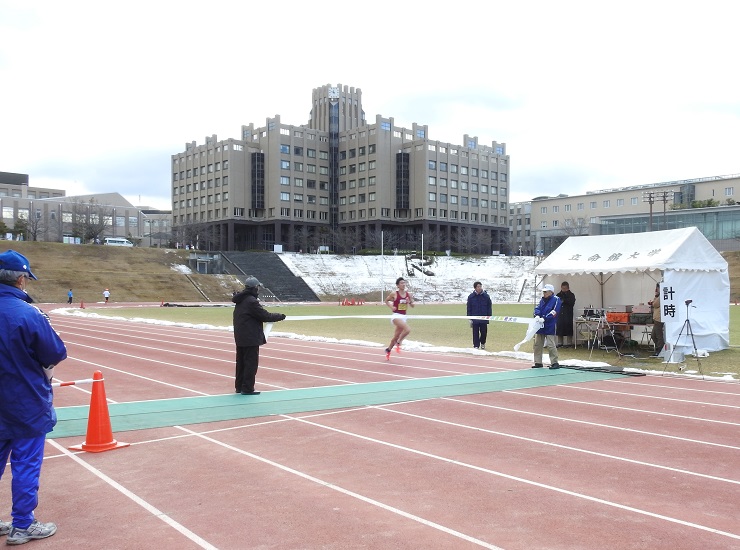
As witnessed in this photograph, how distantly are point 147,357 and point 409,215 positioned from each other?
92.7 m

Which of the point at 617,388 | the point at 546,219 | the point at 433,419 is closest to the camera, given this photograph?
the point at 433,419

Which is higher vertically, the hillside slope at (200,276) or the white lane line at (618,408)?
the hillside slope at (200,276)

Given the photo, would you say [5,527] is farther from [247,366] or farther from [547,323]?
[547,323]

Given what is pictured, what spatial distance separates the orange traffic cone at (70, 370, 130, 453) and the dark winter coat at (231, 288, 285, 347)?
11.0 feet

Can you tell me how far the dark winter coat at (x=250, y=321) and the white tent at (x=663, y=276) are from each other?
9999mm

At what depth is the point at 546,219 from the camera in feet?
389

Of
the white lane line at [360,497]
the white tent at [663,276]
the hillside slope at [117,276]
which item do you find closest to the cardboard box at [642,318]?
the white tent at [663,276]

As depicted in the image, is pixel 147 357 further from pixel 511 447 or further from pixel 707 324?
pixel 707 324

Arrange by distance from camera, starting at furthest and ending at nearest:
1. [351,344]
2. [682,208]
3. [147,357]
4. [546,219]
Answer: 1. [546,219]
2. [682,208]
3. [351,344]
4. [147,357]

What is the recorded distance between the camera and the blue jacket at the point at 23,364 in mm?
4492

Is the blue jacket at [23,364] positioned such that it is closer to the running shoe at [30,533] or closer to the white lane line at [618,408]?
the running shoe at [30,533]

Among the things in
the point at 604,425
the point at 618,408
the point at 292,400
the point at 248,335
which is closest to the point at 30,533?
the point at 292,400

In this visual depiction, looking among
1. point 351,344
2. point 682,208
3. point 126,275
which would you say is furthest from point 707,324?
point 682,208

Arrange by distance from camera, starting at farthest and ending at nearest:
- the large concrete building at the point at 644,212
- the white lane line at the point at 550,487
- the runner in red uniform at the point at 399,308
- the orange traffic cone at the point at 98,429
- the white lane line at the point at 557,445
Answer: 1. the large concrete building at the point at 644,212
2. the runner in red uniform at the point at 399,308
3. the orange traffic cone at the point at 98,429
4. the white lane line at the point at 557,445
5. the white lane line at the point at 550,487
